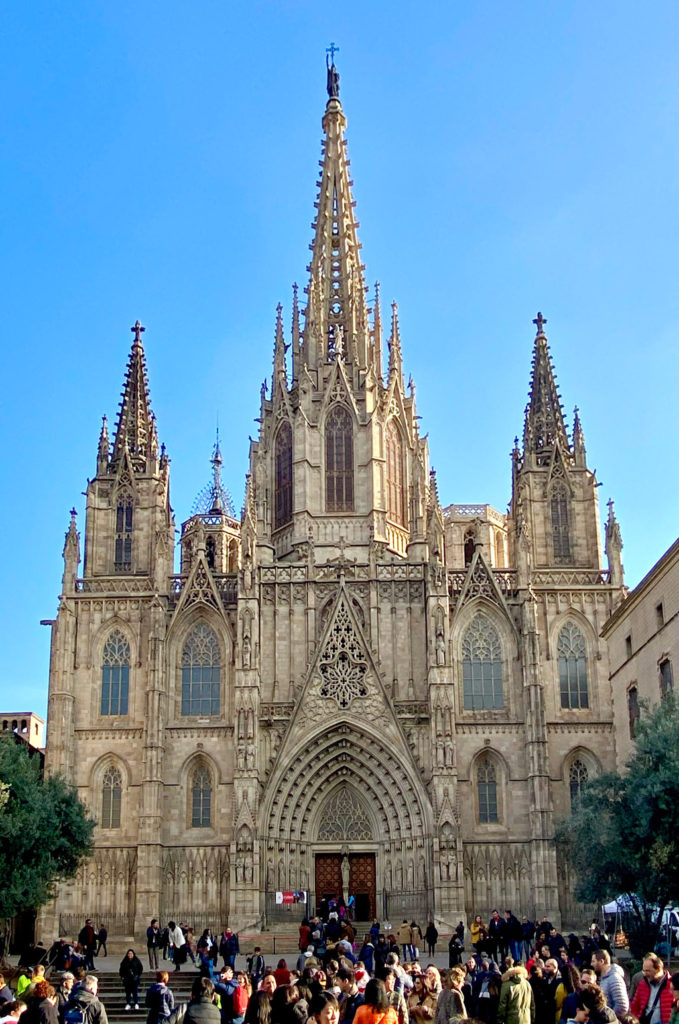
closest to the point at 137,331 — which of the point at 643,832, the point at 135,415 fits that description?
the point at 135,415

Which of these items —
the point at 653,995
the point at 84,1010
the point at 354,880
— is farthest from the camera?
the point at 354,880

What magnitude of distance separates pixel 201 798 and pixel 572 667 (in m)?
16.2

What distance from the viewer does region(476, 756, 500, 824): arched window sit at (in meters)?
52.4

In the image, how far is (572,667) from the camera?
179 ft

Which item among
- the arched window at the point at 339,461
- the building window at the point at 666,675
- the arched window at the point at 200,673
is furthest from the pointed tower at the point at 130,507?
the building window at the point at 666,675

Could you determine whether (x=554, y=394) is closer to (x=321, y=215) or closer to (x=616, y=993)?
(x=321, y=215)

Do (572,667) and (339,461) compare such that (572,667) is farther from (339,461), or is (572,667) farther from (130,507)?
(130,507)

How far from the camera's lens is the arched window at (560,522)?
187 feet

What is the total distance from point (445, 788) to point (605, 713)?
25.7ft

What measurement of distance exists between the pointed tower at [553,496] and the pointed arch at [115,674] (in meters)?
17.0

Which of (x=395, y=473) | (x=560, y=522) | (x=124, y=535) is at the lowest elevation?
(x=124, y=535)

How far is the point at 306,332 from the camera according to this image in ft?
205

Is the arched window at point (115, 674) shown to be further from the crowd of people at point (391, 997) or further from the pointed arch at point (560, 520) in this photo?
the crowd of people at point (391, 997)

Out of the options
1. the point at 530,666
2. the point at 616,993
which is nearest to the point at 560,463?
the point at 530,666
